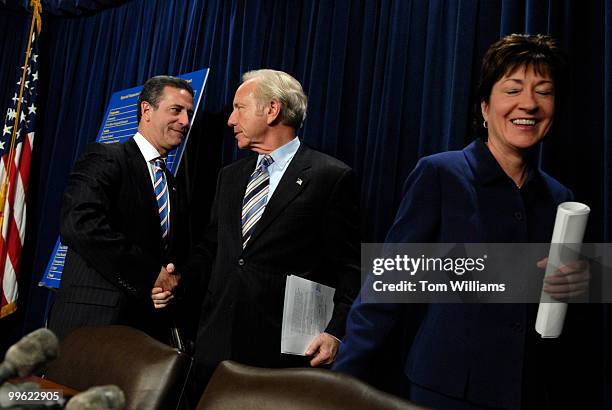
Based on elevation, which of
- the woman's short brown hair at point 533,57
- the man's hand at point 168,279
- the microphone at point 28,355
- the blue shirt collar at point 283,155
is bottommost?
the man's hand at point 168,279

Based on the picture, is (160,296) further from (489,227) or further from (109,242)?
(489,227)

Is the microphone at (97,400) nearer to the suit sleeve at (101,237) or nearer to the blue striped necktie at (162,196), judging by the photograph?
the suit sleeve at (101,237)

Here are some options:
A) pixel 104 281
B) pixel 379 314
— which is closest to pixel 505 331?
pixel 379 314

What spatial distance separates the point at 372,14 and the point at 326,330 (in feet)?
4.85

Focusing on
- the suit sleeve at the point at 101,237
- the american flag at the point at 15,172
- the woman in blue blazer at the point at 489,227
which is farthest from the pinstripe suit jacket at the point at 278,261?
the american flag at the point at 15,172

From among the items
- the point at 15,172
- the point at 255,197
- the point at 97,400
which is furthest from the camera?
the point at 15,172

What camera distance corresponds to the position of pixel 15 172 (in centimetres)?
448

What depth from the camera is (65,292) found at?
8.04 ft

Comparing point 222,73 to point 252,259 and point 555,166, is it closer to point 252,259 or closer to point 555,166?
point 252,259

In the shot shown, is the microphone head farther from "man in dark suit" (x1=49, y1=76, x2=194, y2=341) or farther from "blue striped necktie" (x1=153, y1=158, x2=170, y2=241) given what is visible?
"blue striped necktie" (x1=153, y1=158, x2=170, y2=241)

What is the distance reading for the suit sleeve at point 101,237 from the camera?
7.41 feet

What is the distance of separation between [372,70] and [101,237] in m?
1.36

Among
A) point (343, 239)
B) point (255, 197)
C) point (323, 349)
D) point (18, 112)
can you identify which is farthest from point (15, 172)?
point (323, 349)

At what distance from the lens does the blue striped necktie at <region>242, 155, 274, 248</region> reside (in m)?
2.15
